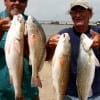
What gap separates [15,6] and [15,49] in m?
0.75

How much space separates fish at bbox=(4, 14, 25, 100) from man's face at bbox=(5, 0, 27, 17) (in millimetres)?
304

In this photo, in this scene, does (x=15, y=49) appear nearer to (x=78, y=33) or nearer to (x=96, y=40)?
(x=96, y=40)

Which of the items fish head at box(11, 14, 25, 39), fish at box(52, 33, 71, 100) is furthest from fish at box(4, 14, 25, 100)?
fish at box(52, 33, 71, 100)

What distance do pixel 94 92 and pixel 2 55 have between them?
159cm

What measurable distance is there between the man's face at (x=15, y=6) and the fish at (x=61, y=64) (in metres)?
0.75

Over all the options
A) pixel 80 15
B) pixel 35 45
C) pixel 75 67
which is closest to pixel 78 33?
pixel 80 15

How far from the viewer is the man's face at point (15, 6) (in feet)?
23.0

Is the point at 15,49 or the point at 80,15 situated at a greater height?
the point at 80,15

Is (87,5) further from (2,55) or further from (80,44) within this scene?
(2,55)

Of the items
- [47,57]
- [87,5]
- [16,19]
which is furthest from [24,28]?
[87,5]

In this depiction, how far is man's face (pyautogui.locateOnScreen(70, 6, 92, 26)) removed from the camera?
24.0ft

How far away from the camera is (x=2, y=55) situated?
7254mm

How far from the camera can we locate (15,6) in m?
7.00

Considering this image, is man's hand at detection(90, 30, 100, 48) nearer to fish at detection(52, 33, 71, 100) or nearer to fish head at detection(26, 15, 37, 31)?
fish at detection(52, 33, 71, 100)
